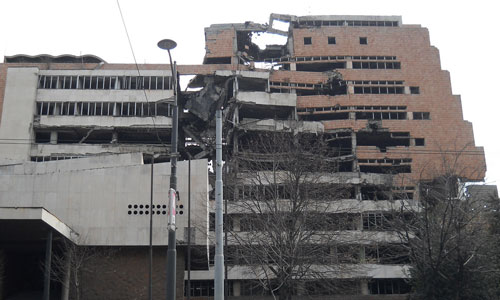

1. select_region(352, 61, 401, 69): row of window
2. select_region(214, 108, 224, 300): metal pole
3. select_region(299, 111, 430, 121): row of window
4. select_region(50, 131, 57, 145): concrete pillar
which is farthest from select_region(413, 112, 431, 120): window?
select_region(214, 108, 224, 300): metal pole

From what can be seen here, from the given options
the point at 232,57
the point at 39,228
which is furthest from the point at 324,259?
the point at 232,57

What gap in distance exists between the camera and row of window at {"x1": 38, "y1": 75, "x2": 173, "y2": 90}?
63656mm

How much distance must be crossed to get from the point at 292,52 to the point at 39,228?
160 feet

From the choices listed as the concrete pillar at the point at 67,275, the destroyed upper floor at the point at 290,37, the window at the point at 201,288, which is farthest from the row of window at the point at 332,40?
the concrete pillar at the point at 67,275

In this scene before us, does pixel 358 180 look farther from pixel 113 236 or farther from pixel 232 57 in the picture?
pixel 113 236

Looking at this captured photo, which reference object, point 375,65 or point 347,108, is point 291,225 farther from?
point 375,65

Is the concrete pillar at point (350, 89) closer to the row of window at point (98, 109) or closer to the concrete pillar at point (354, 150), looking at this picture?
the concrete pillar at point (354, 150)

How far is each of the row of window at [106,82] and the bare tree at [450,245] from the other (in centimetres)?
4242

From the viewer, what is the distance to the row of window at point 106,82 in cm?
6366

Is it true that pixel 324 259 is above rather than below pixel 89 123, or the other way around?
below

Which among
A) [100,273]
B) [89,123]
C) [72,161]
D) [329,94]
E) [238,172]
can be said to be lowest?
[100,273]

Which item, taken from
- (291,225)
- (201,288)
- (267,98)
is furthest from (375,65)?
(291,225)

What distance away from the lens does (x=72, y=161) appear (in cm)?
4106

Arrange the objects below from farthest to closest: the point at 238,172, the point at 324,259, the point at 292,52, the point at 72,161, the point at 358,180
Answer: the point at 292,52 < the point at 358,180 < the point at 72,161 < the point at 238,172 < the point at 324,259
